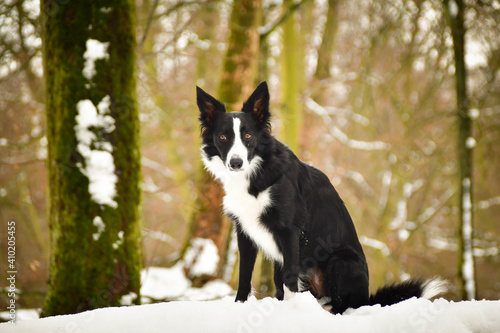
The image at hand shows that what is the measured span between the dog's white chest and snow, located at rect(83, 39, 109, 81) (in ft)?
5.15

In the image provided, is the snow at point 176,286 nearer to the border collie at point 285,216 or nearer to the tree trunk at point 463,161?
the border collie at point 285,216

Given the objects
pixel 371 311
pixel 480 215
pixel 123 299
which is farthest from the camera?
pixel 480 215

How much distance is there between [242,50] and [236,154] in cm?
382

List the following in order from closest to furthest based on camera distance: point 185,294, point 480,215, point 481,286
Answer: point 185,294 < point 480,215 < point 481,286

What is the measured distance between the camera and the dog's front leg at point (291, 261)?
344cm

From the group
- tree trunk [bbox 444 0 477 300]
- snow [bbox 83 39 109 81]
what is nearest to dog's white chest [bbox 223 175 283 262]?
snow [bbox 83 39 109 81]

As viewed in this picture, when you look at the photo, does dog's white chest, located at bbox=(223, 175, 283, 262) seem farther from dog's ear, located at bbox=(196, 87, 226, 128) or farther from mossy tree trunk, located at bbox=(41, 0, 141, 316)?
mossy tree trunk, located at bbox=(41, 0, 141, 316)

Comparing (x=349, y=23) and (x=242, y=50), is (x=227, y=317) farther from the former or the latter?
(x=349, y=23)

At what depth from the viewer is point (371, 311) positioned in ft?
9.98

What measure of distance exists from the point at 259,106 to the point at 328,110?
6953 millimetres

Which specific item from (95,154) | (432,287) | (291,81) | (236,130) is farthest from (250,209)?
(291,81)

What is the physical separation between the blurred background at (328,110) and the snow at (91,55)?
151 centimetres

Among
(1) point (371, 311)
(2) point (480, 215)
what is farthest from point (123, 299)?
(2) point (480, 215)

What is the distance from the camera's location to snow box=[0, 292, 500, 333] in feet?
8.27
